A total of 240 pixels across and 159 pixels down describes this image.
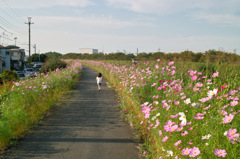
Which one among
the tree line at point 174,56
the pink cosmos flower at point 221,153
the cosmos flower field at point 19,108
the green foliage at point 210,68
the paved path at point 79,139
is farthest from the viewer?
the tree line at point 174,56

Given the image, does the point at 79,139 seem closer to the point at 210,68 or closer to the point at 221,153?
the point at 221,153

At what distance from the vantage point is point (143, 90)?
21.2 feet

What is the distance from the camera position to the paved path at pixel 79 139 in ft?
13.6

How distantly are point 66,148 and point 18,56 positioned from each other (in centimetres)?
6007

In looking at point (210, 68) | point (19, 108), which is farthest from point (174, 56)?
point (19, 108)

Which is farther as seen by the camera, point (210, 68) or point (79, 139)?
point (210, 68)

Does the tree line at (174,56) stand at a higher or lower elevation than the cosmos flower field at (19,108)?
higher

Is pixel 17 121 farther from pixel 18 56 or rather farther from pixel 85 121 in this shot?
pixel 18 56

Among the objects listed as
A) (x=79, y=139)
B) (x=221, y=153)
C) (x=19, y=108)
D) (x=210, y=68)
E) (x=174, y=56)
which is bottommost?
(x=79, y=139)

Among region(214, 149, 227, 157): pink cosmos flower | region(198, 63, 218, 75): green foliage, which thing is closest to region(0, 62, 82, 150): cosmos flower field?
region(214, 149, 227, 157): pink cosmos flower

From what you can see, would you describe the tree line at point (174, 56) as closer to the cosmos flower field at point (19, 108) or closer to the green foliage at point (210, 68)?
the green foliage at point (210, 68)

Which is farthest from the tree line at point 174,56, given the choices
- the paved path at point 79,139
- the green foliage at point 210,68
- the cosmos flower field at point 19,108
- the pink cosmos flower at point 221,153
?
the cosmos flower field at point 19,108

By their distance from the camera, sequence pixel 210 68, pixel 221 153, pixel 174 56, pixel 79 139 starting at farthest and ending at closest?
pixel 174 56, pixel 210 68, pixel 79 139, pixel 221 153

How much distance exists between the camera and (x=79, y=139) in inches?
194
